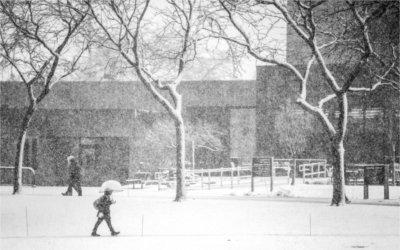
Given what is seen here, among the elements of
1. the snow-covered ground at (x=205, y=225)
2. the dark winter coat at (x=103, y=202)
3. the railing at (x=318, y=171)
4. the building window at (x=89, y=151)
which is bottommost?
the snow-covered ground at (x=205, y=225)

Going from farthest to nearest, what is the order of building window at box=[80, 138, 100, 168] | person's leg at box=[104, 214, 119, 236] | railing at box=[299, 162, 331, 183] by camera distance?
building window at box=[80, 138, 100, 168], railing at box=[299, 162, 331, 183], person's leg at box=[104, 214, 119, 236]

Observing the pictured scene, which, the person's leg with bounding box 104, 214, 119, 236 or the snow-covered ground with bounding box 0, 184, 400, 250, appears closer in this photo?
the snow-covered ground with bounding box 0, 184, 400, 250

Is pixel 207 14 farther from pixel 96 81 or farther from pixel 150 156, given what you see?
pixel 96 81

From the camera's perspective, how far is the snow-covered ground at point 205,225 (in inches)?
424

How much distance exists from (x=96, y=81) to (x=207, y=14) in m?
26.8

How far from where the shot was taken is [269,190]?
939 inches

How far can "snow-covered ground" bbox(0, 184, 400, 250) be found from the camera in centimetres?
1077

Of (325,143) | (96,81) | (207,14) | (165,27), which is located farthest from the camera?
(96,81)

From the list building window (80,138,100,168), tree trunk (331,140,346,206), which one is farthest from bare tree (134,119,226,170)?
tree trunk (331,140,346,206)

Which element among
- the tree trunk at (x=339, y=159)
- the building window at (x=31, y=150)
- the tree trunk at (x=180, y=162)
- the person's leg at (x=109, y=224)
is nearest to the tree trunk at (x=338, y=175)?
the tree trunk at (x=339, y=159)

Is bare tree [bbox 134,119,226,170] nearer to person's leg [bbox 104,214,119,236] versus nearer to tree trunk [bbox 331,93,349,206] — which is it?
tree trunk [bbox 331,93,349,206]

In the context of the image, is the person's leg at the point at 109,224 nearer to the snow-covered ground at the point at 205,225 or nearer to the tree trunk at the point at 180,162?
the snow-covered ground at the point at 205,225

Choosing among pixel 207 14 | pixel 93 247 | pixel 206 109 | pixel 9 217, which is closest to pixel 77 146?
pixel 206 109

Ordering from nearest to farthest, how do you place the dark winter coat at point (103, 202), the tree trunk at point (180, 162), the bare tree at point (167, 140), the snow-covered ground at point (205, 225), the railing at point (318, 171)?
the snow-covered ground at point (205, 225) → the dark winter coat at point (103, 202) → the tree trunk at point (180, 162) → the railing at point (318, 171) → the bare tree at point (167, 140)
